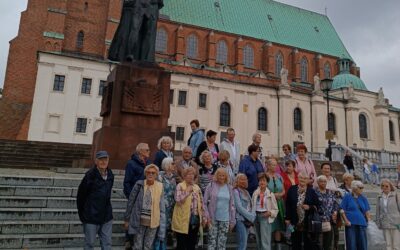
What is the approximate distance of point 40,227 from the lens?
5.10 meters

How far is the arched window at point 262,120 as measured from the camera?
111 ft

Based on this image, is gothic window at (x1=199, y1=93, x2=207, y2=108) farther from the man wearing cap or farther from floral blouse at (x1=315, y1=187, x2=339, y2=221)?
the man wearing cap

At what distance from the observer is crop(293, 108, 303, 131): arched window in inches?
1400

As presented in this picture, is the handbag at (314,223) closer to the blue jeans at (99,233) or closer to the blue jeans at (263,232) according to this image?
the blue jeans at (263,232)

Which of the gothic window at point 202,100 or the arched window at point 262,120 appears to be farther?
the arched window at point 262,120

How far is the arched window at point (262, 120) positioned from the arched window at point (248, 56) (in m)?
8.55

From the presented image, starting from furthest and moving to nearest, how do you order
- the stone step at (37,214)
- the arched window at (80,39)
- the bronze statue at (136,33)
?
the arched window at (80,39), the bronze statue at (136,33), the stone step at (37,214)

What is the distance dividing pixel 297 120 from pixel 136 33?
29.0 metres

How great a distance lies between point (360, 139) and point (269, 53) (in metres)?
14.8

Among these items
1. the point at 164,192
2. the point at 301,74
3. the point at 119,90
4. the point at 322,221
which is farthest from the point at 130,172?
the point at 301,74

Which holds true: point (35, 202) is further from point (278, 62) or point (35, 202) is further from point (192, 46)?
point (278, 62)

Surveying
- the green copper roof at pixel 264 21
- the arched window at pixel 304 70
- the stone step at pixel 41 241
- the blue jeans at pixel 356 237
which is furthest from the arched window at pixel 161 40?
the stone step at pixel 41 241

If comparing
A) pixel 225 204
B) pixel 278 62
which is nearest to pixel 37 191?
pixel 225 204

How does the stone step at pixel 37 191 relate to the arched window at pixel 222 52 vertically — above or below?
below
